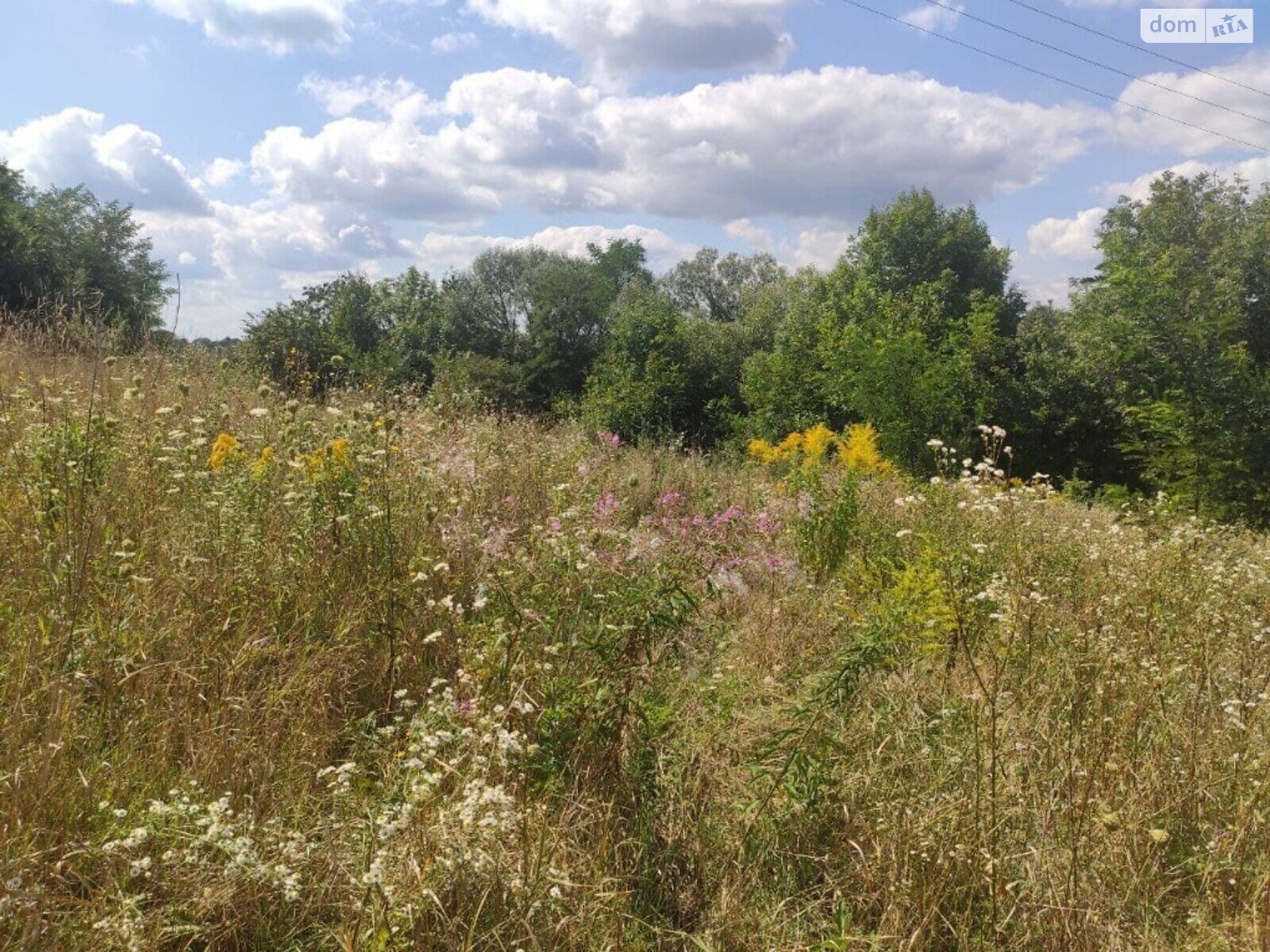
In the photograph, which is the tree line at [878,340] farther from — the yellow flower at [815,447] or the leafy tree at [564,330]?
the yellow flower at [815,447]

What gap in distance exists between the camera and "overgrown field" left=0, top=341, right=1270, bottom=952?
1.75 meters

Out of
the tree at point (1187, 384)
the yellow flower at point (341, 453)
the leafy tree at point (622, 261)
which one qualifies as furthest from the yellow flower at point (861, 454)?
the leafy tree at point (622, 261)

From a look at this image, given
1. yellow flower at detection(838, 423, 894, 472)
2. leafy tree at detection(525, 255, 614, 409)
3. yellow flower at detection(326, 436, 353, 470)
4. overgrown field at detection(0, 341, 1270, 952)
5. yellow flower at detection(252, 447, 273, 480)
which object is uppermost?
leafy tree at detection(525, 255, 614, 409)

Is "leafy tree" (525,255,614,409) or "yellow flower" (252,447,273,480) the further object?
"leafy tree" (525,255,614,409)

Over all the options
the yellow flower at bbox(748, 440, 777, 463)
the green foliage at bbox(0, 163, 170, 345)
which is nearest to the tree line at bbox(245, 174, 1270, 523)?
the yellow flower at bbox(748, 440, 777, 463)

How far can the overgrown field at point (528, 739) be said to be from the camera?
1748mm

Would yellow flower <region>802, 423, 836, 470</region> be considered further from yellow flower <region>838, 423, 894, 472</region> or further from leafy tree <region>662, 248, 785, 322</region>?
leafy tree <region>662, 248, 785, 322</region>

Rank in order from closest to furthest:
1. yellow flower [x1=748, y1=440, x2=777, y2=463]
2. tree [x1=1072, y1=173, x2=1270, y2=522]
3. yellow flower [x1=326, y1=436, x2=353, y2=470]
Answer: yellow flower [x1=326, y1=436, x2=353, y2=470], yellow flower [x1=748, y1=440, x2=777, y2=463], tree [x1=1072, y1=173, x2=1270, y2=522]

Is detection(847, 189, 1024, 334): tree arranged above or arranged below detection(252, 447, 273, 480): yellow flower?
above

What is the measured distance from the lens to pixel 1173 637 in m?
3.31

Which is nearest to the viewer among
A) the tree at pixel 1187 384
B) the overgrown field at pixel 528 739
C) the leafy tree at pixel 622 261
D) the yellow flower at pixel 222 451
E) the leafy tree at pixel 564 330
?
the overgrown field at pixel 528 739

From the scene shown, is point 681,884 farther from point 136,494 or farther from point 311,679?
point 136,494

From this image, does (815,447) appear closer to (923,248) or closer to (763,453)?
(763,453)

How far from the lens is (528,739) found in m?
2.30
